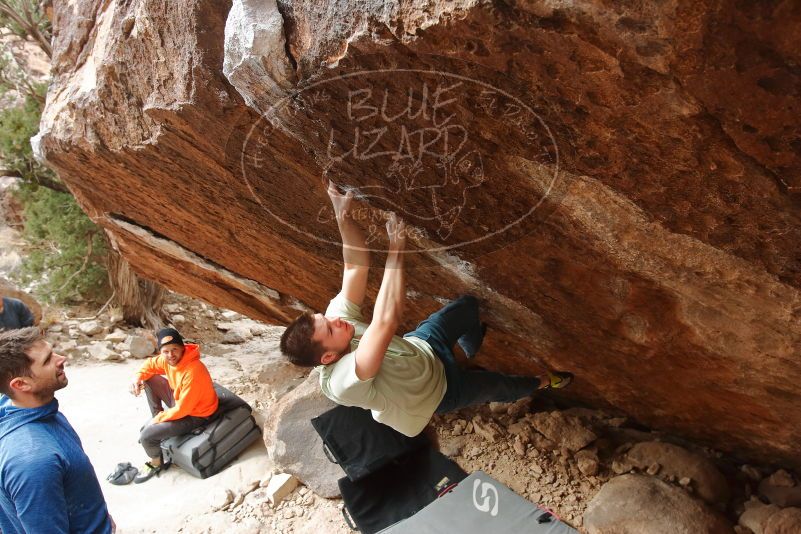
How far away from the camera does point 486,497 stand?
3.07 m

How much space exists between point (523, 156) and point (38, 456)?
2.08 m

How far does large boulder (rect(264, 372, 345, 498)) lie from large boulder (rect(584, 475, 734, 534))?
168 cm

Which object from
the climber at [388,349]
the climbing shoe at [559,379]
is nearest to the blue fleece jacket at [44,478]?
the climber at [388,349]

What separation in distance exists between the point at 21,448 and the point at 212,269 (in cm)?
227

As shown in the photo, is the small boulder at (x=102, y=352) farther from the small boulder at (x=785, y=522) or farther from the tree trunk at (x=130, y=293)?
the small boulder at (x=785, y=522)

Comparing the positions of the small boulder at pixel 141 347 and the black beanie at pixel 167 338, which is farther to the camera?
the small boulder at pixel 141 347

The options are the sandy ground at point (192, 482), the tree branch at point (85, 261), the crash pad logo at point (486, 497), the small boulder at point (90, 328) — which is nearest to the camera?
the crash pad logo at point (486, 497)

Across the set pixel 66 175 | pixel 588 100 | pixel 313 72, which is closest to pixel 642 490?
pixel 588 100

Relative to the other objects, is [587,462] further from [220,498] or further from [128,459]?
[128,459]

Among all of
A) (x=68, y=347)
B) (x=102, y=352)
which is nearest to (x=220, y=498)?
(x=102, y=352)

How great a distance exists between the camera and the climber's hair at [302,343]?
2186 mm

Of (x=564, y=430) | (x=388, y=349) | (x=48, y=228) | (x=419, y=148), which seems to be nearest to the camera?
(x=419, y=148)

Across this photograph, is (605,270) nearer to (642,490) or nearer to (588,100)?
(588,100)

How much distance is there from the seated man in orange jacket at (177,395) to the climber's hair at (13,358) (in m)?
1.66
